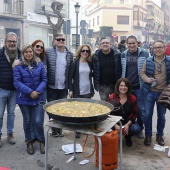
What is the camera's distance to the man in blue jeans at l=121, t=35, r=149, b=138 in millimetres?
4557

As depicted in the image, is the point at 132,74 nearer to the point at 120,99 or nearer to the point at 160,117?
the point at 120,99

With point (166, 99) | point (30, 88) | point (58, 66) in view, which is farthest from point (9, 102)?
point (166, 99)

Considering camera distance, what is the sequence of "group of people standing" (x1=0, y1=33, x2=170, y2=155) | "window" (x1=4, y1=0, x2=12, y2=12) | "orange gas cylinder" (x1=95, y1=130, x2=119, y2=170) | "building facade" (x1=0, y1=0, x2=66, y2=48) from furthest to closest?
"window" (x1=4, y1=0, x2=12, y2=12), "building facade" (x1=0, y1=0, x2=66, y2=48), "group of people standing" (x1=0, y1=33, x2=170, y2=155), "orange gas cylinder" (x1=95, y1=130, x2=119, y2=170)

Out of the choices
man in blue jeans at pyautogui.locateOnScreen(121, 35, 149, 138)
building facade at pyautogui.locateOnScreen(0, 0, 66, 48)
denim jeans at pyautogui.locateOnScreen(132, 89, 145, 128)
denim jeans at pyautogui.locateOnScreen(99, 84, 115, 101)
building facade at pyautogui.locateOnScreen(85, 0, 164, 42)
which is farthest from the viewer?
building facade at pyautogui.locateOnScreen(85, 0, 164, 42)

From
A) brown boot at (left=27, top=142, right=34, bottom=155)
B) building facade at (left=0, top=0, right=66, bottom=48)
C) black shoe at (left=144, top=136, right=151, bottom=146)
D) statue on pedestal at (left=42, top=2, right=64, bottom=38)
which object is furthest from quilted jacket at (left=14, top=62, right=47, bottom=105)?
building facade at (left=0, top=0, right=66, bottom=48)

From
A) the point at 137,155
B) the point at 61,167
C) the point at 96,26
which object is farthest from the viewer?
the point at 96,26

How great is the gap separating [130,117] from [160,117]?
2.04 ft

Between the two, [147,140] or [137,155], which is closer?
[137,155]

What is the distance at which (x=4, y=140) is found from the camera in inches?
188

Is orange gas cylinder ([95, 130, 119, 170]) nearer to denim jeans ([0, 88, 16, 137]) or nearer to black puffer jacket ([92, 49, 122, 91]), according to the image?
black puffer jacket ([92, 49, 122, 91])

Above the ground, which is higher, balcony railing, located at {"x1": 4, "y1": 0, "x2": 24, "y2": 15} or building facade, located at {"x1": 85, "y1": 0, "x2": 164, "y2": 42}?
building facade, located at {"x1": 85, "y1": 0, "x2": 164, "y2": 42}

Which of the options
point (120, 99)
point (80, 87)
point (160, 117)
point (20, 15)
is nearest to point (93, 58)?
point (80, 87)

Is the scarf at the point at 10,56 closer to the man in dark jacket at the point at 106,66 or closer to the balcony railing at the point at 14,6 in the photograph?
the man in dark jacket at the point at 106,66

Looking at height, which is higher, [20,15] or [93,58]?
[20,15]
